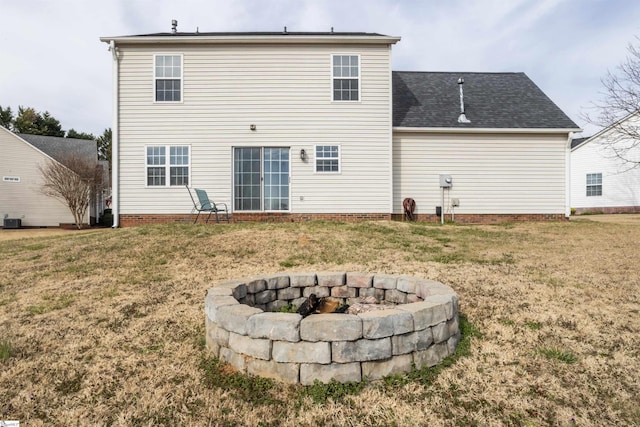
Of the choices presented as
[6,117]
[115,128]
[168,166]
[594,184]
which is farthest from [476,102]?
[6,117]

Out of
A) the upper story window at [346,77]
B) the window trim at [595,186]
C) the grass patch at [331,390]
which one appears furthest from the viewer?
the window trim at [595,186]

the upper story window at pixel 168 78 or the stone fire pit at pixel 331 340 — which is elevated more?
the upper story window at pixel 168 78

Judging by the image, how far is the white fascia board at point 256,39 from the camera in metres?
10.2

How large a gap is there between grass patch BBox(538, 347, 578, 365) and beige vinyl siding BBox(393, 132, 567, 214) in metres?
8.27

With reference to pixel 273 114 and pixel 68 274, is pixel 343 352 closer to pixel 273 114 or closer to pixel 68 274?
pixel 68 274

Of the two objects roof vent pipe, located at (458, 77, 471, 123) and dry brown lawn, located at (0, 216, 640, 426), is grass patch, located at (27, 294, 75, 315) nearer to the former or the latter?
dry brown lawn, located at (0, 216, 640, 426)

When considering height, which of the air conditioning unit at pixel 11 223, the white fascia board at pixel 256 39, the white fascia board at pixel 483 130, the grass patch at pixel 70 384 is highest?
the white fascia board at pixel 256 39

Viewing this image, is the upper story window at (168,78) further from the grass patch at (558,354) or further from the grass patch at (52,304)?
the grass patch at (558,354)

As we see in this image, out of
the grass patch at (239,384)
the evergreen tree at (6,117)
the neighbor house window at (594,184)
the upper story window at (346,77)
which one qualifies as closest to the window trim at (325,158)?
the upper story window at (346,77)

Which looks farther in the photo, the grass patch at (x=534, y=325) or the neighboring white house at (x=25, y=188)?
the neighboring white house at (x=25, y=188)

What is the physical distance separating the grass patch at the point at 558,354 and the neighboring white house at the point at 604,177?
19.7 metres

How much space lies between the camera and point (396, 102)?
1212 cm

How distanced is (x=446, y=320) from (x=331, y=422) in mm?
1276

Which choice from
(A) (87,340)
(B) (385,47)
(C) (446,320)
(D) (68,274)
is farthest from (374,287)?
(B) (385,47)
